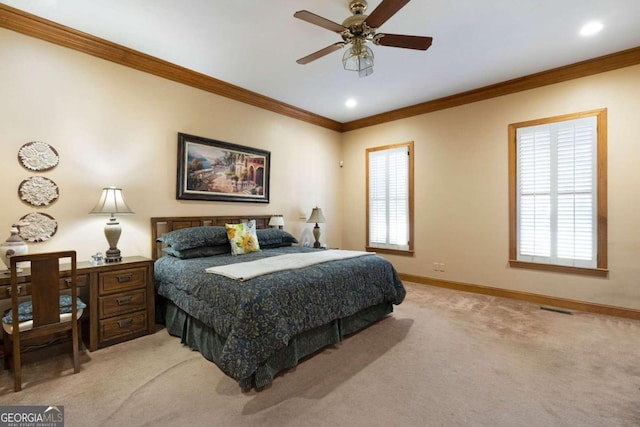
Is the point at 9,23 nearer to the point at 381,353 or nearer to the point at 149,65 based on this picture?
the point at 149,65

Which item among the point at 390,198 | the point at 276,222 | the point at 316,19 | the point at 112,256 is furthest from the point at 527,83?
the point at 112,256

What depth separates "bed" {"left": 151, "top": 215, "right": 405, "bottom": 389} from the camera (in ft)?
6.39

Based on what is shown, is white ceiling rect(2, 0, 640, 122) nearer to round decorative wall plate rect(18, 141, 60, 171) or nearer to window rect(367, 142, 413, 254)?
round decorative wall plate rect(18, 141, 60, 171)

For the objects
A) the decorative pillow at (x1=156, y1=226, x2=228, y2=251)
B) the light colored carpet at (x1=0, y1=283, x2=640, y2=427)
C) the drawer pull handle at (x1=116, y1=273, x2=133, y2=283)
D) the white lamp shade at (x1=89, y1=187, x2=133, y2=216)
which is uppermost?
the white lamp shade at (x1=89, y1=187, x2=133, y2=216)

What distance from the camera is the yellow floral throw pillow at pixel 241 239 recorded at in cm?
342

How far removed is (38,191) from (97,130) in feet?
2.58

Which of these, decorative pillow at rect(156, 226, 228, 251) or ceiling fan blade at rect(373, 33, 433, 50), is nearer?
ceiling fan blade at rect(373, 33, 433, 50)

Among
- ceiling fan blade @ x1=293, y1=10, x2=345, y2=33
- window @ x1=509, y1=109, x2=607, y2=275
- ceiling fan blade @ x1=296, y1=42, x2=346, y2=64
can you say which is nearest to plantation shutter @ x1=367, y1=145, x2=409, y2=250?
window @ x1=509, y1=109, x2=607, y2=275

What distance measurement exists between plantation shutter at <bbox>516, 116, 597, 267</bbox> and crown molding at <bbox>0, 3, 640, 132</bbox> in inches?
23.8

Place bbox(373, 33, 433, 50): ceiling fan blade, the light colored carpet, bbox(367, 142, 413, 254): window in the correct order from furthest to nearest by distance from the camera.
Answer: bbox(367, 142, 413, 254): window < bbox(373, 33, 433, 50): ceiling fan blade < the light colored carpet

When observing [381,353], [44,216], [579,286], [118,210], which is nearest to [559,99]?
[579,286]

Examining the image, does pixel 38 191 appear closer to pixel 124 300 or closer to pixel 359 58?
pixel 124 300

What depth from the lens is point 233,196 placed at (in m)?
4.18

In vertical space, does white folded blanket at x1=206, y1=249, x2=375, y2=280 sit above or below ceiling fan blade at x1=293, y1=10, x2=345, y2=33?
below
